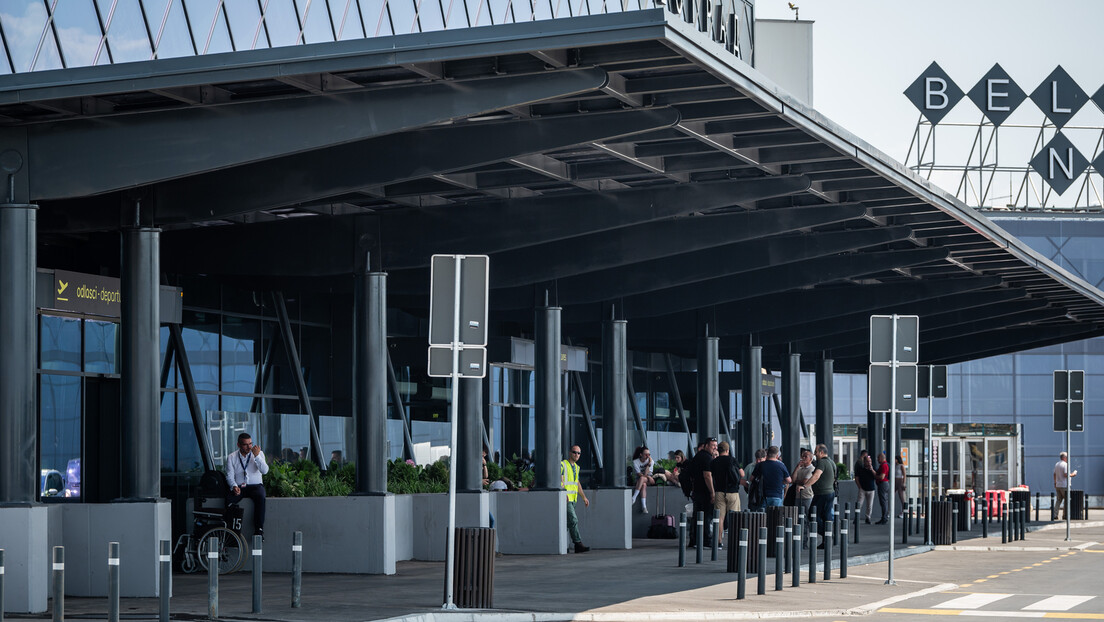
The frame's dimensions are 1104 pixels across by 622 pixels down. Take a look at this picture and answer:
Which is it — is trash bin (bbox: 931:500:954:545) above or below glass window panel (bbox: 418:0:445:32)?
below

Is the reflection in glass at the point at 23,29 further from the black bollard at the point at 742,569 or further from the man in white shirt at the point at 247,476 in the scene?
the black bollard at the point at 742,569

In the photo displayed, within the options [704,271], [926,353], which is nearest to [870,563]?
[704,271]

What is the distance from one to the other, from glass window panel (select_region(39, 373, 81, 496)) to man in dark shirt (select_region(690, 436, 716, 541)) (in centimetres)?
1010

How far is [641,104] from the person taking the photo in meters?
17.2

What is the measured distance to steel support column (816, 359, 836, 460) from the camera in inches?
1845

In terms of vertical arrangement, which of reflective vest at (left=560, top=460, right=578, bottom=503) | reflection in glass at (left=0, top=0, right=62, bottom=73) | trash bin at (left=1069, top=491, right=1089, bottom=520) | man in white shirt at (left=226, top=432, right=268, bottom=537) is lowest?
trash bin at (left=1069, top=491, right=1089, bottom=520)

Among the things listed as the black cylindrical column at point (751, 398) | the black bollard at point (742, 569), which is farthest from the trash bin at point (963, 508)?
the black bollard at point (742, 569)

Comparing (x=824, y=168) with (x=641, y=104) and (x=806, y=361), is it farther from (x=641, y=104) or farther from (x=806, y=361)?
(x=806, y=361)

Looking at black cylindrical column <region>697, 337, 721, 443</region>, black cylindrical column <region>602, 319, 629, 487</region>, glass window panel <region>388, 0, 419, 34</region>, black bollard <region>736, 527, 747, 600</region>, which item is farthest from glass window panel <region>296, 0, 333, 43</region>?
black bollard <region>736, 527, 747, 600</region>

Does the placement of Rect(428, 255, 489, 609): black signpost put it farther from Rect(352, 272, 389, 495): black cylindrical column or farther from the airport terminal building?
Rect(352, 272, 389, 495): black cylindrical column

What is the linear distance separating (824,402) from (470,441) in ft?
75.9

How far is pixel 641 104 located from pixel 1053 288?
20236mm

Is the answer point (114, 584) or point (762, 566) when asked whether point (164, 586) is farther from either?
point (762, 566)

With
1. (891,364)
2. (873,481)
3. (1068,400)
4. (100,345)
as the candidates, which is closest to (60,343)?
(100,345)
